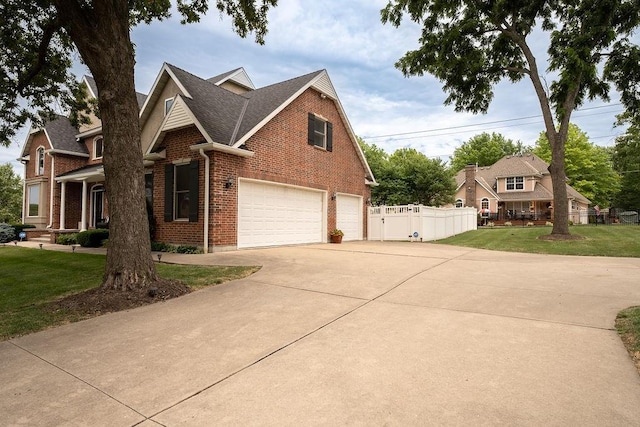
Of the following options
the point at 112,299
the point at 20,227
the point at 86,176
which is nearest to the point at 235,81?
the point at 86,176

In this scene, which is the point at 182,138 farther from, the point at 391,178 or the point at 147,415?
the point at 391,178

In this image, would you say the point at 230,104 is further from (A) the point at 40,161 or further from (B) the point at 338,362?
(A) the point at 40,161

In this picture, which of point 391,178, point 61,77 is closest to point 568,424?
point 61,77

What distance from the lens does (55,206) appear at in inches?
709

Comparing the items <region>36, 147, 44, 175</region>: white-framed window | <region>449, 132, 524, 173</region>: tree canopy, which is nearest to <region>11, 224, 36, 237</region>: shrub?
<region>36, 147, 44, 175</region>: white-framed window

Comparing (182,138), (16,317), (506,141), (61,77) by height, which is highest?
(506,141)

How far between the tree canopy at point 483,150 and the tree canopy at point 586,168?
13601 mm

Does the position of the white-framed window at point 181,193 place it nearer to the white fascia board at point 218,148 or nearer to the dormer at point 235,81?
the white fascia board at point 218,148

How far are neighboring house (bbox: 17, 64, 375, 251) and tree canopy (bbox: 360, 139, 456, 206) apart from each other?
210 inches

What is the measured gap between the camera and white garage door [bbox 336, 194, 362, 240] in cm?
1569

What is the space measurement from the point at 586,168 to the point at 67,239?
159 ft

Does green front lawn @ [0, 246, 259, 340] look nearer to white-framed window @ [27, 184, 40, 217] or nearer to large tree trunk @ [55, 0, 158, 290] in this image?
large tree trunk @ [55, 0, 158, 290]

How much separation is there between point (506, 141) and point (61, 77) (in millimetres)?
60285

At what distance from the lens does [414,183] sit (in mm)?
22578
